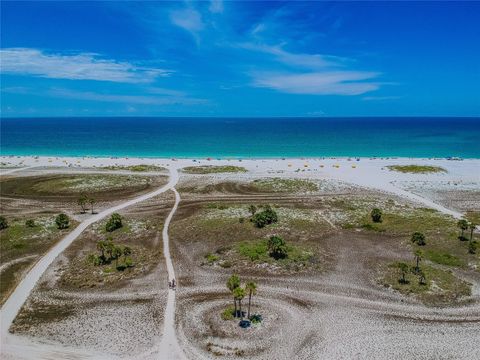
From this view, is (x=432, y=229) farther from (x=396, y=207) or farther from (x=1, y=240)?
(x=1, y=240)

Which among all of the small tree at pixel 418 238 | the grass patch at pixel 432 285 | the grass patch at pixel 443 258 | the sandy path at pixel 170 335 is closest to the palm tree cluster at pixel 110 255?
the sandy path at pixel 170 335

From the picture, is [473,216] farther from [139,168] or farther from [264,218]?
[139,168]

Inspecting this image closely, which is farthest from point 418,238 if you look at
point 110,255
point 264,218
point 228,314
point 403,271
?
point 110,255

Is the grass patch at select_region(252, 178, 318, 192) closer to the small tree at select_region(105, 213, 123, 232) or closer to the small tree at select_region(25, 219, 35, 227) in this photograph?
the small tree at select_region(105, 213, 123, 232)

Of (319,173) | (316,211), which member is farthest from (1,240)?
(319,173)

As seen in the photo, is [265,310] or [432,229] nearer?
[265,310]

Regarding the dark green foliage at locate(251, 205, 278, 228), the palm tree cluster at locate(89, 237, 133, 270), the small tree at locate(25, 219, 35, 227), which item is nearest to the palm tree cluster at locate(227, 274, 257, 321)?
the palm tree cluster at locate(89, 237, 133, 270)

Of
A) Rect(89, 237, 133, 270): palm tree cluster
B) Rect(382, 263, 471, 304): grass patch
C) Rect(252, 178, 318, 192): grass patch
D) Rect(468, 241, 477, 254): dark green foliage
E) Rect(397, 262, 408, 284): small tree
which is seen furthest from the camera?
Rect(252, 178, 318, 192): grass patch
